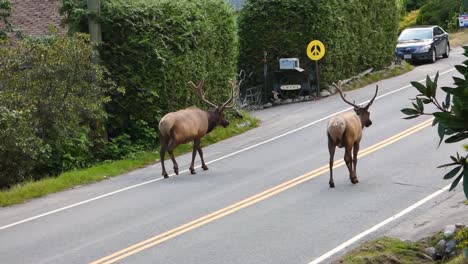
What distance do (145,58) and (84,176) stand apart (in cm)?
492

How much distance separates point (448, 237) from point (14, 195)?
30.1ft

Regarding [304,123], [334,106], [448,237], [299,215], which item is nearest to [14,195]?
[299,215]

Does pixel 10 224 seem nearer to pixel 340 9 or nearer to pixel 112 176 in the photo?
pixel 112 176

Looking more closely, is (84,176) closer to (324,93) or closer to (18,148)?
(18,148)

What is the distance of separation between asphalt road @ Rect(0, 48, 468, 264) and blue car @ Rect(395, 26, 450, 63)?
16.5 meters

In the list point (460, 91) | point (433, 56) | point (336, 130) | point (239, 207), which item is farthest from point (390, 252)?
point (433, 56)

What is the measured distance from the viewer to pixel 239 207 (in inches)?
565

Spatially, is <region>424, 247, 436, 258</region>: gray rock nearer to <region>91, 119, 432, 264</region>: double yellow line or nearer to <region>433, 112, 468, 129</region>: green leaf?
<region>91, 119, 432, 264</region>: double yellow line

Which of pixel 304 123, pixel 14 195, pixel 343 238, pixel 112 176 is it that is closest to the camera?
pixel 343 238

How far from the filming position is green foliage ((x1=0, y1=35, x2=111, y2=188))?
18375 millimetres

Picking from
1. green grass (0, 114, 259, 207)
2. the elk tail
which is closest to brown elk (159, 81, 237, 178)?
green grass (0, 114, 259, 207)

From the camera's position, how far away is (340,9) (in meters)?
32.5

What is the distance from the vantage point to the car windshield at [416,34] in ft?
127

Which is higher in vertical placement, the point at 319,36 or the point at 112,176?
the point at 319,36
